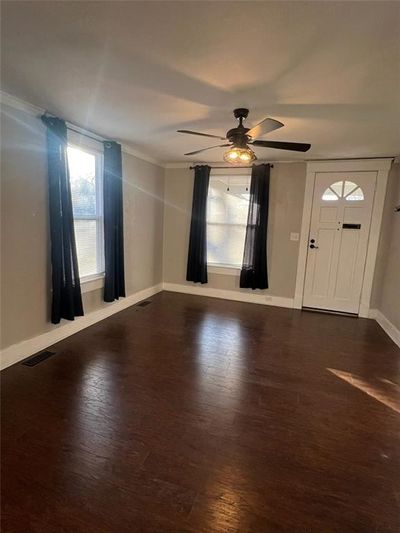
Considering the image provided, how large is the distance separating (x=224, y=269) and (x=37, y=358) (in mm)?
3241

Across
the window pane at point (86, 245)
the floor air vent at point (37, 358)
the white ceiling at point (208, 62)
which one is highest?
the white ceiling at point (208, 62)

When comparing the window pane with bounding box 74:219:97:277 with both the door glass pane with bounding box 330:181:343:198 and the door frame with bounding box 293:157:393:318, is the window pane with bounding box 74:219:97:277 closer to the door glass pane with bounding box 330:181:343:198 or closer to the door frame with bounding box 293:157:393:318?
the door frame with bounding box 293:157:393:318

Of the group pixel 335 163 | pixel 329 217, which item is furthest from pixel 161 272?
pixel 335 163

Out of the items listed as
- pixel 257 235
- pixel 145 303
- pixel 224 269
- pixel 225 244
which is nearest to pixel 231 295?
pixel 224 269

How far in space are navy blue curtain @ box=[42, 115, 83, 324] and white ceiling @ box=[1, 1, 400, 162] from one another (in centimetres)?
27

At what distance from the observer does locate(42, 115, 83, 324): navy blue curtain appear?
116 inches

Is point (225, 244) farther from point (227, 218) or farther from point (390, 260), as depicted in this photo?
point (390, 260)

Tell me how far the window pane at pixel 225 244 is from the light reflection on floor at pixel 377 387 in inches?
106

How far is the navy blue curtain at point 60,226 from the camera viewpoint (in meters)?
2.95

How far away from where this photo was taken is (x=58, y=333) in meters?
3.34

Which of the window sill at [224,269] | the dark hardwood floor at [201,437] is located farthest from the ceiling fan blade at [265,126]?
the window sill at [224,269]

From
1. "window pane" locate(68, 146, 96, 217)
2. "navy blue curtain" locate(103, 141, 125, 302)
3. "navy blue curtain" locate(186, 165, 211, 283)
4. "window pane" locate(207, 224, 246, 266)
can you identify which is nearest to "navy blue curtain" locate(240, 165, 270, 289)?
"window pane" locate(207, 224, 246, 266)

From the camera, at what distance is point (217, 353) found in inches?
127

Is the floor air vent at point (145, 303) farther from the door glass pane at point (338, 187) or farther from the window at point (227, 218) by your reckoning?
the door glass pane at point (338, 187)
